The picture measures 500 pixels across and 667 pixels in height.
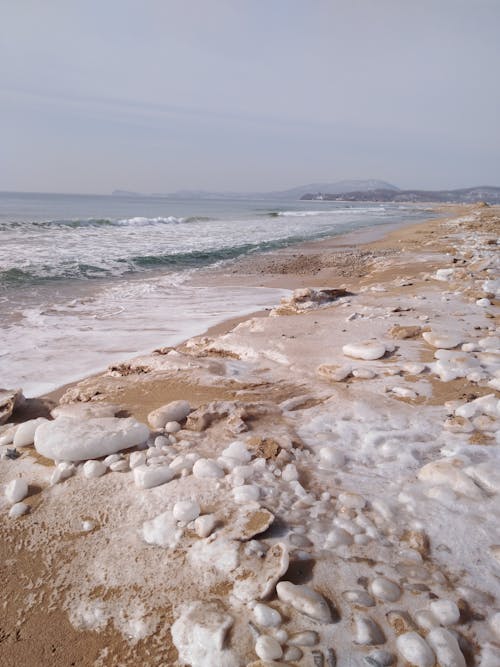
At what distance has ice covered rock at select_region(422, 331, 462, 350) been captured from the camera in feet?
11.4

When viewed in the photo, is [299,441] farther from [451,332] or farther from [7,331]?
[7,331]

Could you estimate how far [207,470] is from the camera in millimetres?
1935

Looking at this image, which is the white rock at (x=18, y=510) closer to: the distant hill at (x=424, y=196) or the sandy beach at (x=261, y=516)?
the sandy beach at (x=261, y=516)

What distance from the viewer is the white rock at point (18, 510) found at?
1.81m

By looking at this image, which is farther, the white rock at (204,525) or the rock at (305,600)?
the white rock at (204,525)

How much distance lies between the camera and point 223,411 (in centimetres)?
255

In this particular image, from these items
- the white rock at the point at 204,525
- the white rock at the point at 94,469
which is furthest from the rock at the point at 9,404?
the white rock at the point at 204,525

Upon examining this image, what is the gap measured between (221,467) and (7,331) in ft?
13.7

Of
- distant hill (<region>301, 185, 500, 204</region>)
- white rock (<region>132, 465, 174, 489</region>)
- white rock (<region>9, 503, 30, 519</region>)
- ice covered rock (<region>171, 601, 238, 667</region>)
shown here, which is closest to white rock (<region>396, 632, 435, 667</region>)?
ice covered rock (<region>171, 601, 238, 667</region>)

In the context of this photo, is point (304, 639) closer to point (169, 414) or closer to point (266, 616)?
point (266, 616)

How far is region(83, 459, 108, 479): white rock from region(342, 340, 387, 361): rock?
212cm

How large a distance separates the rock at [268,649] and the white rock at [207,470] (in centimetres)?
79

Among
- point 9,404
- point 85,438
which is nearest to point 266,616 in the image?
point 85,438

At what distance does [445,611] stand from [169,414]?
5.40 ft
